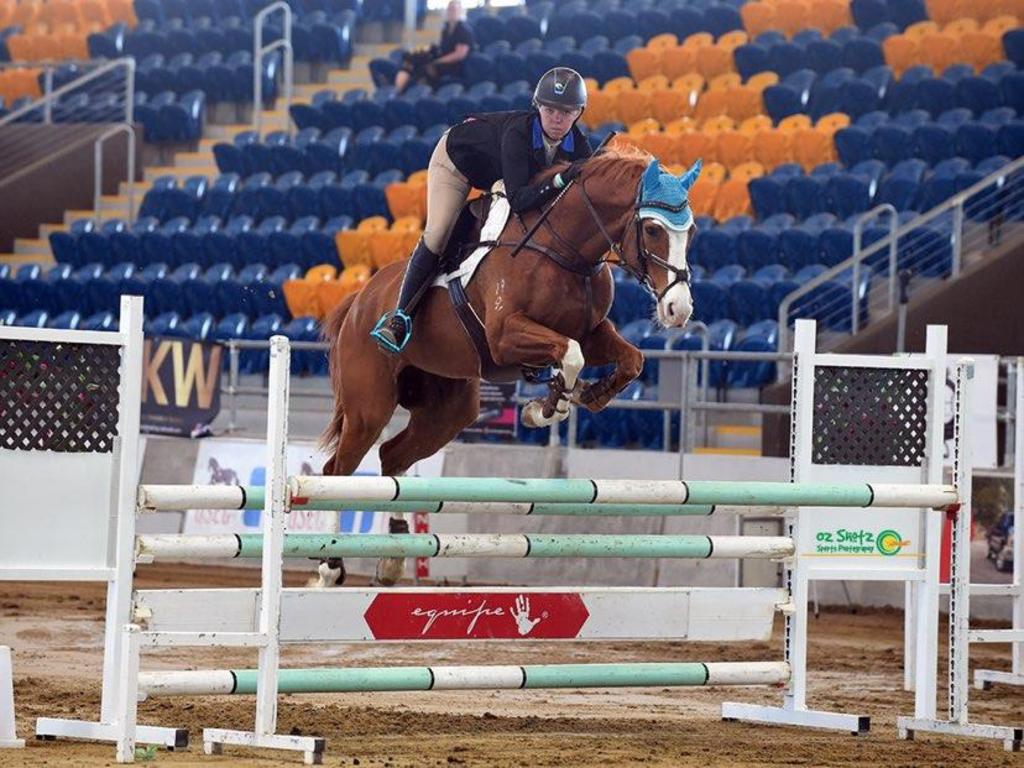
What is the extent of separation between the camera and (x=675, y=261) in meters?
6.34

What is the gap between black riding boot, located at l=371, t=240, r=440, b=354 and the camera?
7.18 m

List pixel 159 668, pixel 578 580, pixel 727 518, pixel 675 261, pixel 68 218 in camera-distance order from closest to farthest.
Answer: pixel 675 261, pixel 159 668, pixel 727 518, pixel 578 580, pixel 68 218

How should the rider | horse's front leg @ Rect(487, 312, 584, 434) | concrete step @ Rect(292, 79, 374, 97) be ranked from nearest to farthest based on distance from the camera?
horse's front leg @ Rect(487, 312, 584, 434)
the rider
concrete step @ Rect(292, 79, 374, 97)

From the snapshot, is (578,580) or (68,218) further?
(68,218)

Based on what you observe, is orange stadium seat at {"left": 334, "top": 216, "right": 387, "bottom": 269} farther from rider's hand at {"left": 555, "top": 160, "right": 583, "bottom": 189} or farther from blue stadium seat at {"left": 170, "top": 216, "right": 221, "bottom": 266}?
rider's hand at {"left": 555, "top": 160, "right": 583, "bottom": 189}

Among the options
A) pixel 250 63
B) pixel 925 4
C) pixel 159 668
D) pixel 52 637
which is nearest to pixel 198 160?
pixel 250 63

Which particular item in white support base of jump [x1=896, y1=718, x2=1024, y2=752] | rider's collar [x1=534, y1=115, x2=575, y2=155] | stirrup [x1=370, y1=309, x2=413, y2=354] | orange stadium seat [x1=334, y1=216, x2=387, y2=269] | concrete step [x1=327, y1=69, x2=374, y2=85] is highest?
concrete step [x1=327, y1=69, x2=374, y2=85]

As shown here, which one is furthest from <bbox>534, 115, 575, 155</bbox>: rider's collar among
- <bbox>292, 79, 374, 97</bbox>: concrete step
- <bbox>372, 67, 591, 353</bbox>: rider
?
<bbox>292, 79, 374, 97</bbox>: concrete step

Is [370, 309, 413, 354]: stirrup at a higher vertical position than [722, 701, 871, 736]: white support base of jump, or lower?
higher

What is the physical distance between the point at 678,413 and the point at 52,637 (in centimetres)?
506

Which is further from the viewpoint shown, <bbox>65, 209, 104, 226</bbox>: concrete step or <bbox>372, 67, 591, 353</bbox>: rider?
<bbox>65, 209, 104, 226</bbox>: concrete step

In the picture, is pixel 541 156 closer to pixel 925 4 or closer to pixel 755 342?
pixel 755 342

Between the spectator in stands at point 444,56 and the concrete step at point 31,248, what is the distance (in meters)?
4.23

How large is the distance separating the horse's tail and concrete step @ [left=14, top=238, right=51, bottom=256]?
37.7ft
